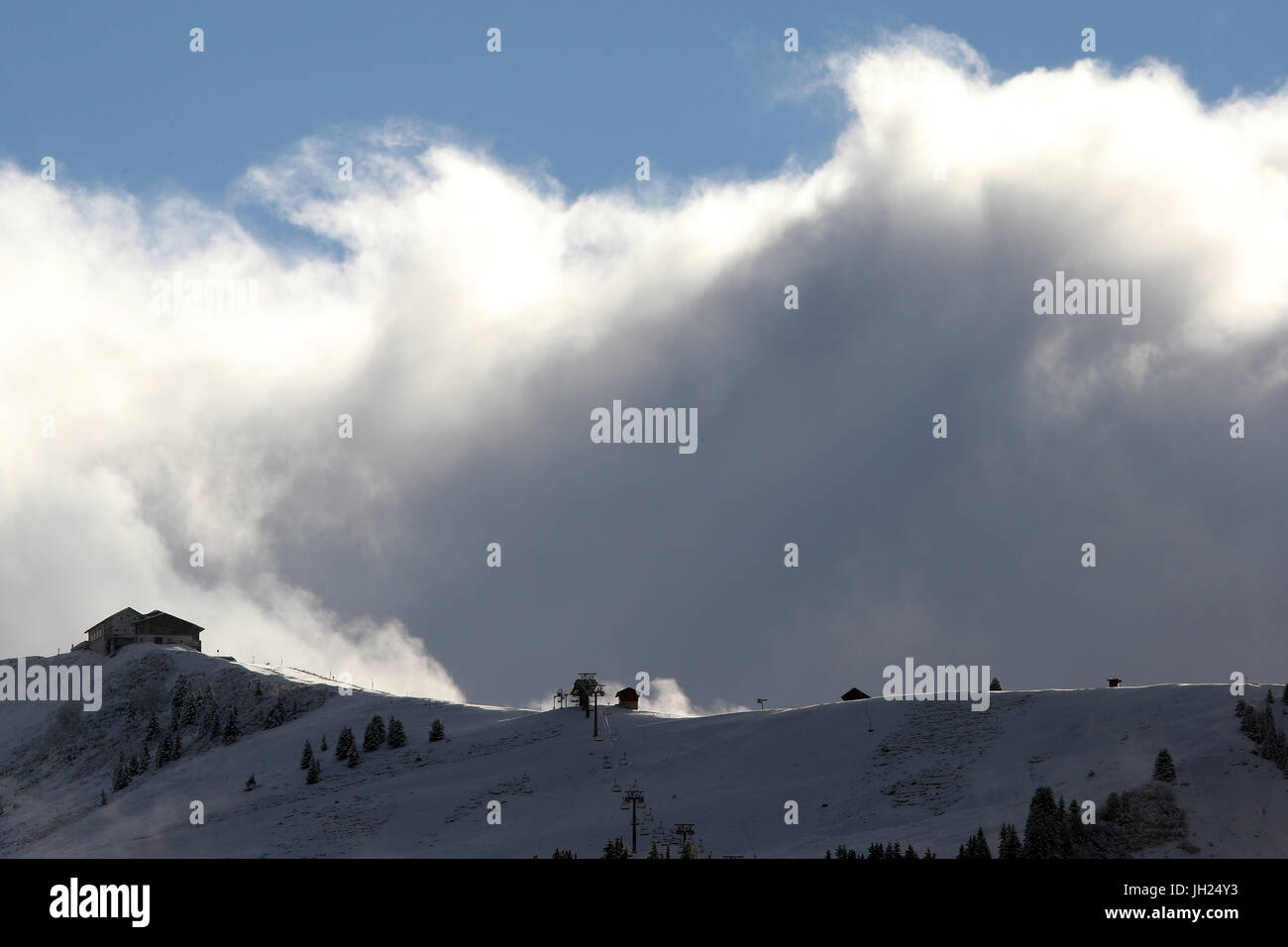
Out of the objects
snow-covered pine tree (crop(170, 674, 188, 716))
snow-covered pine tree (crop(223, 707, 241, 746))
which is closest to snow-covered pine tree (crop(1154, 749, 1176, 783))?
snow-covered pine tree (crop(223, 707, 241, 746))

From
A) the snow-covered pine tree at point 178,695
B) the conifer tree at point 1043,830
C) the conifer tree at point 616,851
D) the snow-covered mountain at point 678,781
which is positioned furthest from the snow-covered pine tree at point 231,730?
the conifer tree at point 1043,830

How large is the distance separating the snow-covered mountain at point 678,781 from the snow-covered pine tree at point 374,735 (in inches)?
87.8

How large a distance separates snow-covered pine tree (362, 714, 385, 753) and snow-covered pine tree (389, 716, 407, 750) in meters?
0.92

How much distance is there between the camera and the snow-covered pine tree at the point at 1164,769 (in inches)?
3848

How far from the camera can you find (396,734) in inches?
5876

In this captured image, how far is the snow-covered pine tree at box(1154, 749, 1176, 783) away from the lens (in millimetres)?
97750

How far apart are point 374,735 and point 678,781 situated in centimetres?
3851

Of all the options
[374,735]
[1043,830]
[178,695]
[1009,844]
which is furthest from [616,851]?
[178,695]

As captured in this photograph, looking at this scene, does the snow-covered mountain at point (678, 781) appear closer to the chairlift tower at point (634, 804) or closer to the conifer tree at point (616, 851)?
the chairlift tower at point (634, 804)

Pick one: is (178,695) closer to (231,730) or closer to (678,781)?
(231,730)
